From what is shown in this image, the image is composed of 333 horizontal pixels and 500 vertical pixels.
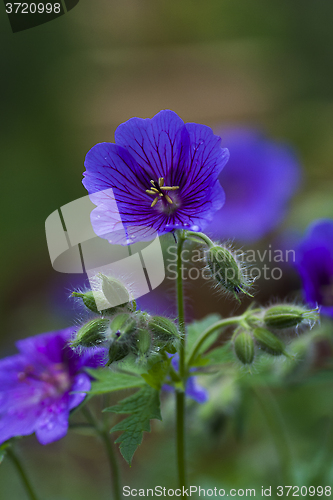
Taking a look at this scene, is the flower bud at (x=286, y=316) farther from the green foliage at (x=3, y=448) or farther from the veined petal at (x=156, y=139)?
the green foliage at (x=3, y=448)

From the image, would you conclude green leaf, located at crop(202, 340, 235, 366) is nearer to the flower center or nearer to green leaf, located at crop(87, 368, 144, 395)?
green leaf, located at crop(87, 368, 144, 395)

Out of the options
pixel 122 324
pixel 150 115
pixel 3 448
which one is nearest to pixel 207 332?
pixel 122 324

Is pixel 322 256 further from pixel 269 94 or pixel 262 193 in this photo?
pixel 269 94

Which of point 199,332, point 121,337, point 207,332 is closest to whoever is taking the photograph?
point 121,337

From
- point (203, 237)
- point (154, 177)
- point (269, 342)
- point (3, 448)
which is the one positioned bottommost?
point (3, 448)

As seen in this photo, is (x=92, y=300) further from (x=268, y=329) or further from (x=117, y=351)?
(x=268, y=329)

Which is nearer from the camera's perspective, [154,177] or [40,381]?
[154,177]

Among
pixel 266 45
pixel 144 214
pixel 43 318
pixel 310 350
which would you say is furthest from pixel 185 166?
pixel 266 45

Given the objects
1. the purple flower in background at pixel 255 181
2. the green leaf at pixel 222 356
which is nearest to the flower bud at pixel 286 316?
the green leaf at pixel 222 356
